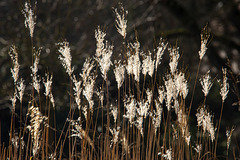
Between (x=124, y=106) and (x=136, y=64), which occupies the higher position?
(x=136, y=64)

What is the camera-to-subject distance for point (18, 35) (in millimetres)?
5148

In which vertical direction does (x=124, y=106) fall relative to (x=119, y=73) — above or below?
below

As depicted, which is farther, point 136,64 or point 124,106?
point 124,106

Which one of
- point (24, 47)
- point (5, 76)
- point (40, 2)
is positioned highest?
point (40, 2)

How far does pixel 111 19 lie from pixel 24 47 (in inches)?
62.0

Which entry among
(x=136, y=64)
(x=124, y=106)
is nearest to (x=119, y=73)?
(x=136, y=64)

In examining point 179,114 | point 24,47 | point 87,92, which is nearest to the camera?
point 87,92

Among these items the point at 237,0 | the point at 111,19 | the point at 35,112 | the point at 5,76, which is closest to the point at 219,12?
the point at 237,0

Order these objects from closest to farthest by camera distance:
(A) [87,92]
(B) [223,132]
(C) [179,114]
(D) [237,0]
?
(A) [87,92] < (C) [179,114] < (D) [237,0] < (B) [223,132]

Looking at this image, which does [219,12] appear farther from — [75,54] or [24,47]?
[24,47]

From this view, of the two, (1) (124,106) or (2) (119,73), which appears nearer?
(2) (119,73)

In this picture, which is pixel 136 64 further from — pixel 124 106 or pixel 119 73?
pixel 124 106

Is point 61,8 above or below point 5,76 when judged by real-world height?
above

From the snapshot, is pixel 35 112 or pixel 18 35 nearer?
pixel 35 112
